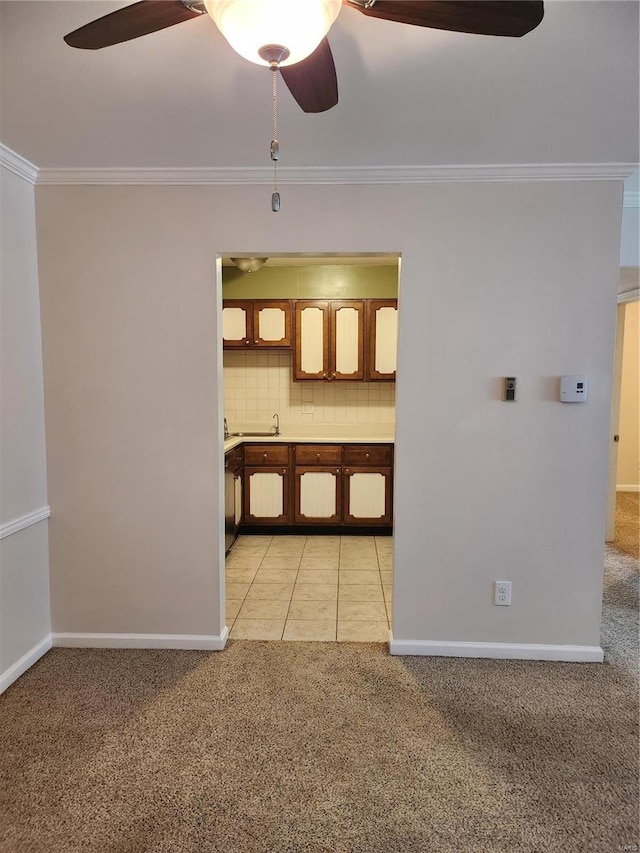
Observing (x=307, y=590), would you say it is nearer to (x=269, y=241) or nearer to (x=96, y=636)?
(x=96, y=636)

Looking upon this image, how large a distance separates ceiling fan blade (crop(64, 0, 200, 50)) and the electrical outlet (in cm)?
256

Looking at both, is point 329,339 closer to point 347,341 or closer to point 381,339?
point 347,341

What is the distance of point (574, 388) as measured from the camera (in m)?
2.40

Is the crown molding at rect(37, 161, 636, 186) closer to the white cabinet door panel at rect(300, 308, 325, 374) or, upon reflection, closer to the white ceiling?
the white ceiling

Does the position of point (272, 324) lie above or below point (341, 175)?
below

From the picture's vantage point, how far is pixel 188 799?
5.59ft

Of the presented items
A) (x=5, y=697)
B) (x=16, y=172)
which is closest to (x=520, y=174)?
(x=16, y=172)

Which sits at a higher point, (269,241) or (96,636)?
(269,241)

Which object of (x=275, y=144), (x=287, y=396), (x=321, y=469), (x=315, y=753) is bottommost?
(x=315, y=753)

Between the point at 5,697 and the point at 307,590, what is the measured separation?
1.77 meters

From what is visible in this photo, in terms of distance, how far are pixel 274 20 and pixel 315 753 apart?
2.31 metres

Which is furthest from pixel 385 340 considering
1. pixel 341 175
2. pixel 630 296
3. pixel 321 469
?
pixel 341 175

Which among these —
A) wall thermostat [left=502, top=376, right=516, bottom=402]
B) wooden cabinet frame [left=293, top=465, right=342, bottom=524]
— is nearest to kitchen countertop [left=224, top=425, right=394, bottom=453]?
wooden cabinet frame [left=293, top=465, right=342, bottom=524]

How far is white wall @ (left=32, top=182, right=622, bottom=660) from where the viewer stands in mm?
2402
